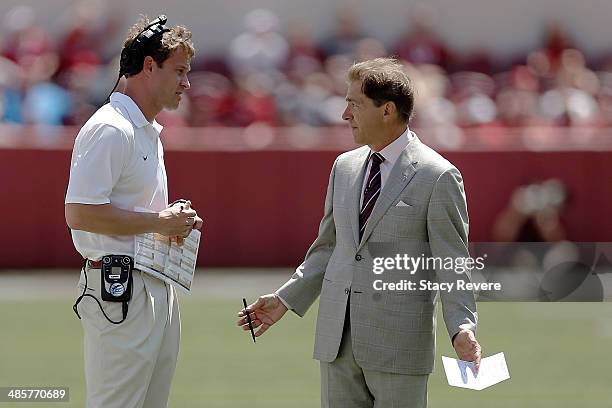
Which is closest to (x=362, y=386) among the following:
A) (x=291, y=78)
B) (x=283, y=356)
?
(x=283, y=356)

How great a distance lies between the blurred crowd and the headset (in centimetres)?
1077

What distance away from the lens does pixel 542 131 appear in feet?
53.6

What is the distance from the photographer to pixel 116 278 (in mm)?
5207

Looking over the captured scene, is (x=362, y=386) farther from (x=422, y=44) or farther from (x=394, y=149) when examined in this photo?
(x=422, y=44)

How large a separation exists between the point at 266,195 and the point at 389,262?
10784 mm

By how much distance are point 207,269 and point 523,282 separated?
3901mm

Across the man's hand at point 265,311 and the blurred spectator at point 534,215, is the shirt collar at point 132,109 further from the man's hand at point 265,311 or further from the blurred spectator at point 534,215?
the blurred spectator at point 534,215

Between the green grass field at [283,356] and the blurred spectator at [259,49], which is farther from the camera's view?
the blurred spectator at [259,49]

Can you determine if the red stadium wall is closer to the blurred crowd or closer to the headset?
the blurred crowd

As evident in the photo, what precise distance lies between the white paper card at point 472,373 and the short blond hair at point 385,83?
1.04 metres

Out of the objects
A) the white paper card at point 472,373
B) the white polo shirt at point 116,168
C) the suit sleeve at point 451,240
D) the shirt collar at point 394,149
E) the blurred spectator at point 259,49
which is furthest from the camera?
the blurred spectator at point 259,49

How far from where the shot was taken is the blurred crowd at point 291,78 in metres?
16.5

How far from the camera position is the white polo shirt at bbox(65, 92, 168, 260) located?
5.11 metres

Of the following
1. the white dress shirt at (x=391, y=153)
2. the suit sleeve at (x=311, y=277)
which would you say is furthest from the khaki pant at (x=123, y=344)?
the white dress shirt at (x=391, y=153)
